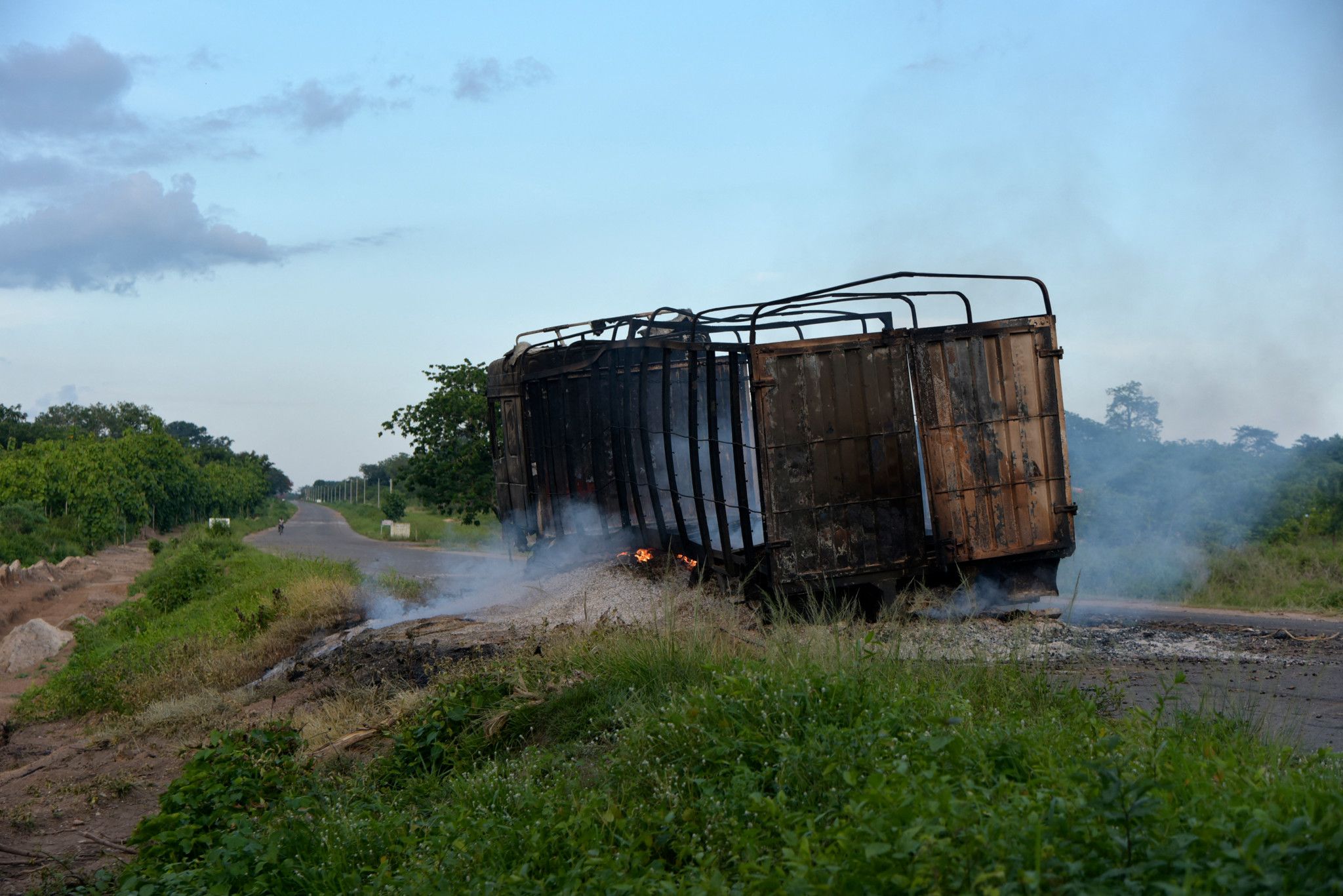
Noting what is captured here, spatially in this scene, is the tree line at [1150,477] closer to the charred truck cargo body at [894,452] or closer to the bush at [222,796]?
the charred truck cargo body at [894,452]

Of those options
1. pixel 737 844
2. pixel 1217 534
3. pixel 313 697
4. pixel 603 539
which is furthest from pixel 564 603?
pixel 1217 534

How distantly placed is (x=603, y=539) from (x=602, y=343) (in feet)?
7.29

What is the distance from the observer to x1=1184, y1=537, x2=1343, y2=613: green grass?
465 inches

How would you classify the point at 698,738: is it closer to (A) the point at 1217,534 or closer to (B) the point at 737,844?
(B) the point at 737,844

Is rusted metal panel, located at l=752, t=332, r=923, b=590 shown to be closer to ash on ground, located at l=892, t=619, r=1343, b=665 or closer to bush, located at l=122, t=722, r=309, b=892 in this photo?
ash on ground, located at l=892, t=619, r=1343, b=665

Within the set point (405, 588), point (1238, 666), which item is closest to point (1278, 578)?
point (1238, 666)

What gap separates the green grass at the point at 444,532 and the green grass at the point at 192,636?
16.8 ft

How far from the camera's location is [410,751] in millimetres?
6086

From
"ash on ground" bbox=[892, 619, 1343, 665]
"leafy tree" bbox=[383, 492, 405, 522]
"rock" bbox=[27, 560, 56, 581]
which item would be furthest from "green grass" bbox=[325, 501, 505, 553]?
"ash on ground" bbox=[892, 619, 1343, 665]

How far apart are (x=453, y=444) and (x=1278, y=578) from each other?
14491mm

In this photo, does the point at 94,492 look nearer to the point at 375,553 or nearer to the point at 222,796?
the point at 375,553

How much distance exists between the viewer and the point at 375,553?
3042 centimetres

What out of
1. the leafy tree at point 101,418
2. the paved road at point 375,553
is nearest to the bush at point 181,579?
the paved road at point 375,553

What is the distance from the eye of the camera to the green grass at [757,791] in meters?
2.88
